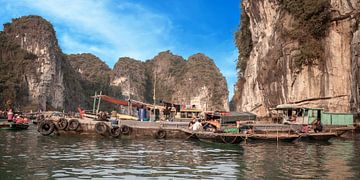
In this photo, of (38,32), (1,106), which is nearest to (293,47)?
(1,106)

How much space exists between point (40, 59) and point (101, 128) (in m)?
85.9

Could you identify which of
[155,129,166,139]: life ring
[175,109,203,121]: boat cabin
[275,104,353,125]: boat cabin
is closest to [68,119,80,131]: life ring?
[155,129,166,139]: life ring

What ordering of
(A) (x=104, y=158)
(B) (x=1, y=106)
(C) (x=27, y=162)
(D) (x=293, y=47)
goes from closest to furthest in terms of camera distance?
(C) (x=27, y=162) < (A) (x=104, y=158) < (D) (x=293, y=47) < (B) (x=1, y=106)

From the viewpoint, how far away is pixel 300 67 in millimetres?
32969

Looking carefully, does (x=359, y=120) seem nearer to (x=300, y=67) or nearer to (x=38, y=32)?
(x=300, y=67)

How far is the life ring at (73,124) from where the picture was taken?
24612mm

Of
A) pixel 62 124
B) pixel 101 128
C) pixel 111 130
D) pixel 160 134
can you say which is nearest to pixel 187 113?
pixel 160 134

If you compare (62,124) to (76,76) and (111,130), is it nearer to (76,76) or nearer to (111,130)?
(111,130)

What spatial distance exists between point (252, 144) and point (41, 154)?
40.1 ft

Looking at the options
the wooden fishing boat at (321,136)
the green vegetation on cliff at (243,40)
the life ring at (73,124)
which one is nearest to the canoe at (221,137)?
the wooden fishing boat at (321,136)

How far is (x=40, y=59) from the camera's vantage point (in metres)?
102

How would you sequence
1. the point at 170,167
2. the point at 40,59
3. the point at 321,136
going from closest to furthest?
1. the point at 170,167
2. the point at 321,136
3. the point at 40,59

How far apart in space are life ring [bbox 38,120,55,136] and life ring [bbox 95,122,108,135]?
3339 mm

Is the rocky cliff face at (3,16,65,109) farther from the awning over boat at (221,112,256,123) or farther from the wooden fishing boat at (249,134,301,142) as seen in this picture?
the wooden fishing boat at (249,134,301,142)
